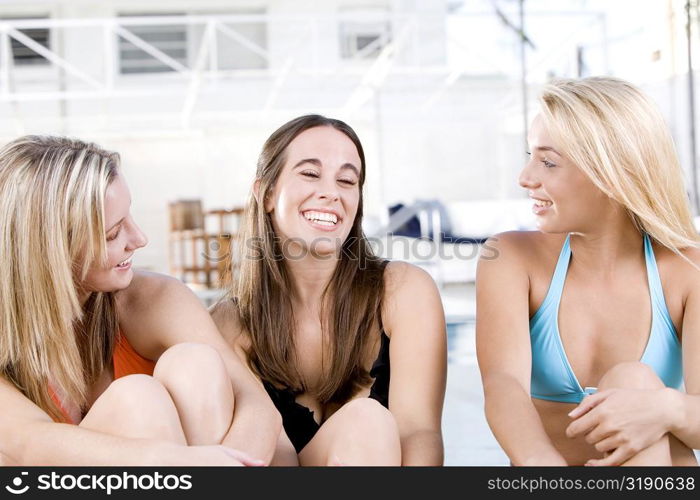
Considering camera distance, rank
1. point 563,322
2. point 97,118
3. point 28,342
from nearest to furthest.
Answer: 1. point 28,342
2. point 563,322
3. point 97,118

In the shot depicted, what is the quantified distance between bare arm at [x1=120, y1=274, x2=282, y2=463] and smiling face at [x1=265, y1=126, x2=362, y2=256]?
0.78 ft

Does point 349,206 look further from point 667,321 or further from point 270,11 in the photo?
point 270,11

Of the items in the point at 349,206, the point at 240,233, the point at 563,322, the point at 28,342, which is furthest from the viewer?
the point at 240,233

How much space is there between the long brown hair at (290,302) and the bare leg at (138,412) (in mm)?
350

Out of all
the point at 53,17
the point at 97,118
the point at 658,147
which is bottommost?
the point at 658,147

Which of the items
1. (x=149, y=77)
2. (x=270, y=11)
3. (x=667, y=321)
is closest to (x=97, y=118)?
(x=149, y=77)

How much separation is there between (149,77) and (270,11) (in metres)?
1.50

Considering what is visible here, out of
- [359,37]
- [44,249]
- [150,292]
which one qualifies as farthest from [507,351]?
[359,37]

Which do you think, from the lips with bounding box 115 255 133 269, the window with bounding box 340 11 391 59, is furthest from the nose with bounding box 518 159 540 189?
the window with bounding box 340 11 391 59

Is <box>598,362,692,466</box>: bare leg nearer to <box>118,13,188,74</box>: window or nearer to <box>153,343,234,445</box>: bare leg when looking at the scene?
<box>153,343,234,445</box>: bare leg

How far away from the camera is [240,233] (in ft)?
5.31

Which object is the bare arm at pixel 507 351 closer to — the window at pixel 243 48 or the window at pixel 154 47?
the window at pixel 243 48

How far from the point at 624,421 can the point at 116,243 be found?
744 millimetres

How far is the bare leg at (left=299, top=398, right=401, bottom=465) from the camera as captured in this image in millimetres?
1148
